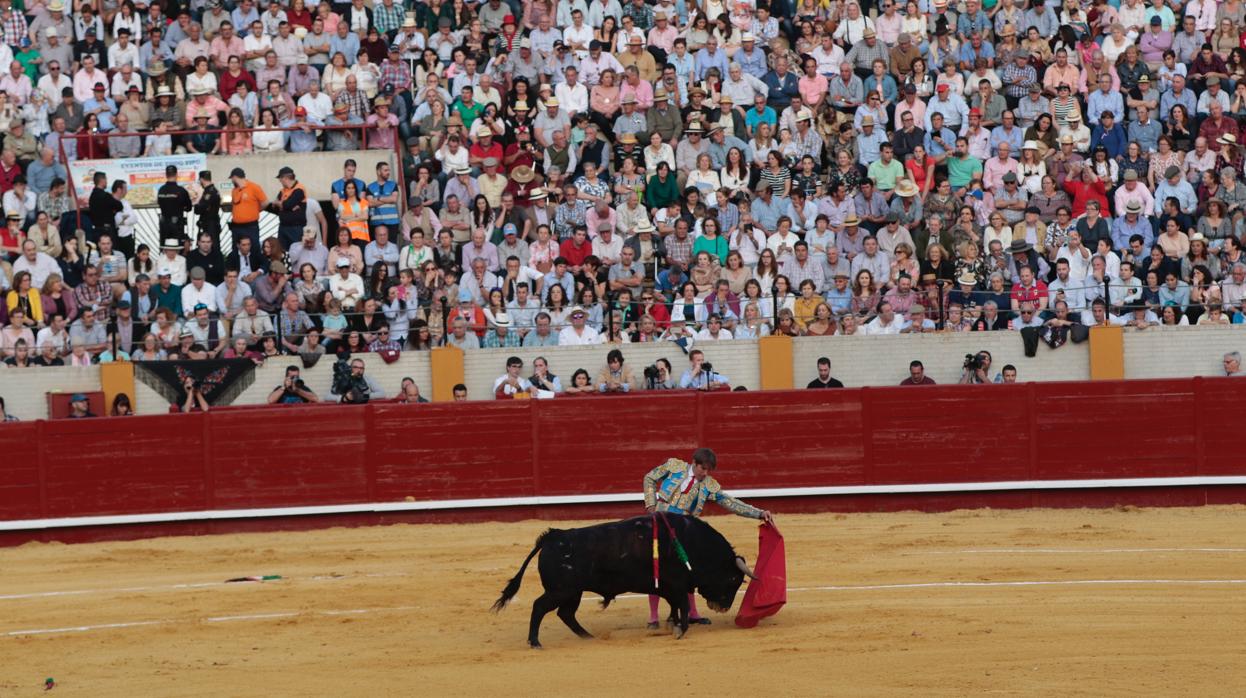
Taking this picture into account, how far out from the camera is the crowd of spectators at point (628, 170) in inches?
736

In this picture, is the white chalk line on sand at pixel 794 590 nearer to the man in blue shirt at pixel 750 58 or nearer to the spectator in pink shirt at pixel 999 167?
the spectator in pink shirt at pixel 999 167

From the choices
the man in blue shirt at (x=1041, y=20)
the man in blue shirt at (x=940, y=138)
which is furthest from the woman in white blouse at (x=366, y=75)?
the man in blue shirt at (x=1041, y=20)

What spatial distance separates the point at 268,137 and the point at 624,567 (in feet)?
37.4

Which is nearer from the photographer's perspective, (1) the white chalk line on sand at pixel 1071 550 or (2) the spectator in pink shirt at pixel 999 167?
(1) the white chalk line on sand at pixel 1071 550

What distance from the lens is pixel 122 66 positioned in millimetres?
21625

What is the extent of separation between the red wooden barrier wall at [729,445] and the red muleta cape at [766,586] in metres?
5.81

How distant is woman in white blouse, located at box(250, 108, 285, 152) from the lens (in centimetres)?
2092

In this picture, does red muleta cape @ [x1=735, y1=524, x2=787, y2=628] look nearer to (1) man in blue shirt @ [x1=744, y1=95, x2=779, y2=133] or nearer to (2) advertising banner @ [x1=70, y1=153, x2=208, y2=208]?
(1) man in blue shirt @ [x1=744, y1=95, x2=779, y2=133]

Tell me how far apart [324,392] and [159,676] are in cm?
790

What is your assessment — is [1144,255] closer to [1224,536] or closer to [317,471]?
[1224,536]

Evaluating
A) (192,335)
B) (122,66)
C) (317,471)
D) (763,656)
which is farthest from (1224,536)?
(122,66)

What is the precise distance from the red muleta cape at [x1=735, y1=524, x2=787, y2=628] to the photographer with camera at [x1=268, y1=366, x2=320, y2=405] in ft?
25.6

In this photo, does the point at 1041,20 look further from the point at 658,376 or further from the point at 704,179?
the point at 658,376

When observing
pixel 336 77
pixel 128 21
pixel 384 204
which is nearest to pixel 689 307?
pixel 384 204
